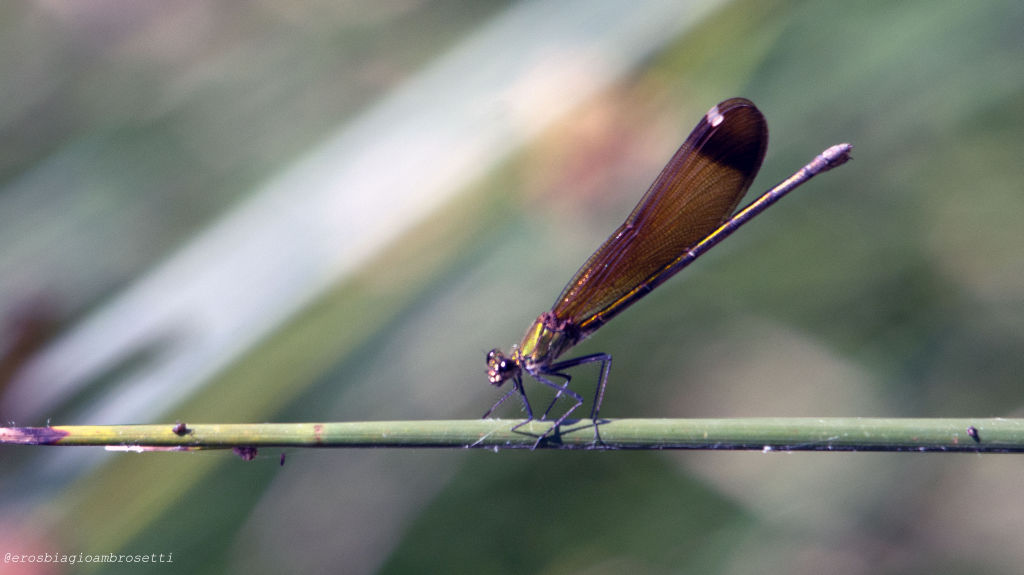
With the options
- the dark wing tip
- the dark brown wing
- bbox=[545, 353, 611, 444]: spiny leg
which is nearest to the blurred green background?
bbox=[545, 353, 611, 444]: spiny leg

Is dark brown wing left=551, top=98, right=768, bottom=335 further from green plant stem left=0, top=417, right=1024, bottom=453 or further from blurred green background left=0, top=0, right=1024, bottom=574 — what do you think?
green plant stem left=0, top=417, right=1024, bottom=453

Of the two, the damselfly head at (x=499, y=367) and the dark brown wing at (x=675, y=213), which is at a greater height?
the dark brown wing at (x=675, y=213)

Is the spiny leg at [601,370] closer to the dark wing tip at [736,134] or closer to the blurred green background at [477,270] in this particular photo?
the blurred green background at [477,270]

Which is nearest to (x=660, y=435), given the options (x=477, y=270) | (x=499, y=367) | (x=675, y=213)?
(x=499, y=367)

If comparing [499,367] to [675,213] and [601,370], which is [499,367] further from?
[675,213]

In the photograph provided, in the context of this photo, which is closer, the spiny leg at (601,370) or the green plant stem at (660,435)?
the green plant stem at (660,435)

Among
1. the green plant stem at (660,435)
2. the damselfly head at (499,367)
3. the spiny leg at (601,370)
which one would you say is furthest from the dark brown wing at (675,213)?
→ the green plant stem at (660,435)

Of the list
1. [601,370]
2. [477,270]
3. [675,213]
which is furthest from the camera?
[477,270]
